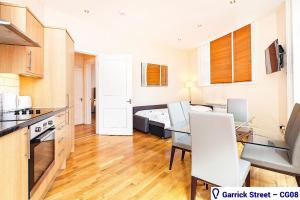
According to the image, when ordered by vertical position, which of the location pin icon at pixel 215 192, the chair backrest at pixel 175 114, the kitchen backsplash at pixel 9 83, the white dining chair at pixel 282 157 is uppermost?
the kitchen backsplash at pixel 9 83

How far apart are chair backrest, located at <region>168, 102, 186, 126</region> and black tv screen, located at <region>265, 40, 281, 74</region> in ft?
6.71

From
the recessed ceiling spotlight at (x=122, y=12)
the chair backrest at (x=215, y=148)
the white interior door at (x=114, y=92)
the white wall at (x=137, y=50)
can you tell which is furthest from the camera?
the white interior door at (x=114, y=92)

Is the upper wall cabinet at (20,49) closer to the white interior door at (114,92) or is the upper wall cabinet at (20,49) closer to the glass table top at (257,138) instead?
the glass table top at (257,138)

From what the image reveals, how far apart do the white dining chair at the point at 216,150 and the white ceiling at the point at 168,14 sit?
2.62 m

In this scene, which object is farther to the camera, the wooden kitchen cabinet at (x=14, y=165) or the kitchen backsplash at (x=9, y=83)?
the kitchen backsplash at (x=9, y=83)

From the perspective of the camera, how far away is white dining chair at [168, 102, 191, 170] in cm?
215

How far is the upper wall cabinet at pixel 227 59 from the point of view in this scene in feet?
14.0

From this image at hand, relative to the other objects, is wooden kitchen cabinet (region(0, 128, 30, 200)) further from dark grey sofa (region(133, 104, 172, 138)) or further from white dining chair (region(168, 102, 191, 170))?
dark grey sofa (region(133, 104, 172, 138))

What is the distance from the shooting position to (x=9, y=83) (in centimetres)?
208

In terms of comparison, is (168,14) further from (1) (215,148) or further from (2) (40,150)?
(2) (40,150)

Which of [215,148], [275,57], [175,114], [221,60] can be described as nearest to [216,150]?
→ [215,148]

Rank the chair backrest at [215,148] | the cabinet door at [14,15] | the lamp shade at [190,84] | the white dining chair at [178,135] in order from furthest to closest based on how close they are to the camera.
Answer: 1. the lamp shade at [190,84]
2. the white dining chair at [178,135]
3. the cabinet door at [14,15]
4. the chair backrest at [215,148]

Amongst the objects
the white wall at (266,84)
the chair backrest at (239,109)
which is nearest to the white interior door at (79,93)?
the chair backrest at (239,109)

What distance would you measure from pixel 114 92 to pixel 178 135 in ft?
7.95
